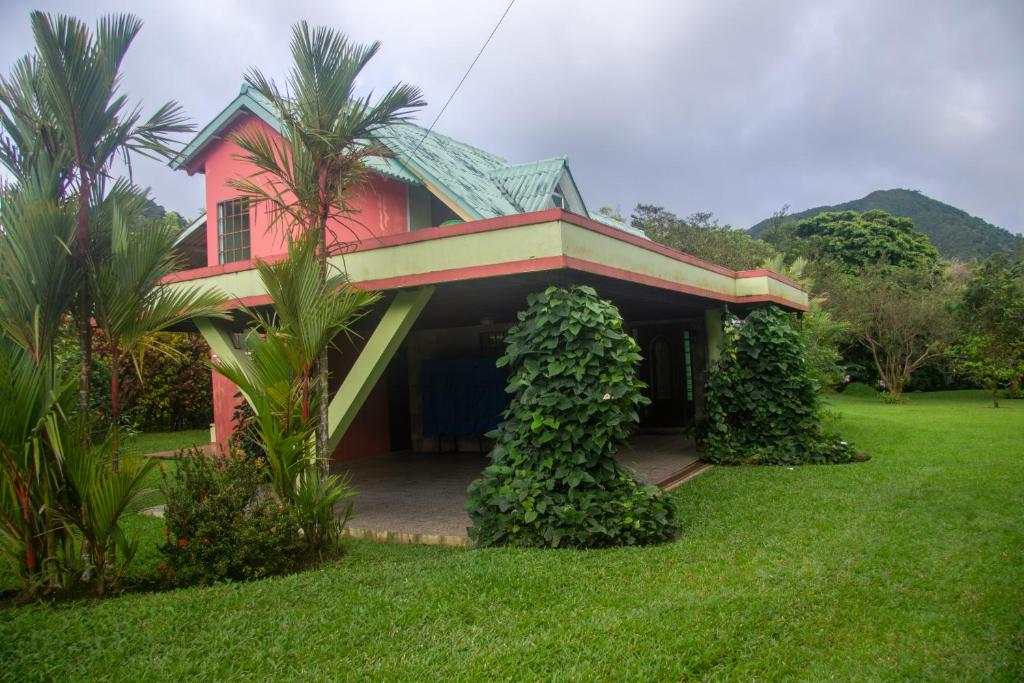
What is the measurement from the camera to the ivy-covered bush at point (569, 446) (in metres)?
5.92

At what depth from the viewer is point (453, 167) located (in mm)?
Result: 13250

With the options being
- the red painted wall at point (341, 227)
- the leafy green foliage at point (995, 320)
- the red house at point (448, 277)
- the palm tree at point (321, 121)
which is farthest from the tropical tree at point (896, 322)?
the palm tree at point (321, 121)

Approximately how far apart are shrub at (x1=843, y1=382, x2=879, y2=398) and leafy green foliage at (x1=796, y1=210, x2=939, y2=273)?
8.30m

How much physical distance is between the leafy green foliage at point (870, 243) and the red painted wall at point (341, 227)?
28.6m

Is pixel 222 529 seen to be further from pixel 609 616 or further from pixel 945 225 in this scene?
pixel 945 225

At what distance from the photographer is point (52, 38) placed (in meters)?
5.03

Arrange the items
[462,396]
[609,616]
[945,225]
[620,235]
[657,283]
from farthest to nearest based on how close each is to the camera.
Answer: [945,225] < [462,396] < [657,283] < [620,235] < [609,616]

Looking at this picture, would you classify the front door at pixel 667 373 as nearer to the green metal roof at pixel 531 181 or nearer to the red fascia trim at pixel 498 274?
the green metal roof at pixel 531 181

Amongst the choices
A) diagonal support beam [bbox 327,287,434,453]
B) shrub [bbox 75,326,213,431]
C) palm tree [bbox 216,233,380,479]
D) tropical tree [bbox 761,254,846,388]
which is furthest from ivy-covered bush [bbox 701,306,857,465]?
shrub [bbox 75,326,213,431]

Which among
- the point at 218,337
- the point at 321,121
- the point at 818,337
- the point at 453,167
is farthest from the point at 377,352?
the point at 818,337

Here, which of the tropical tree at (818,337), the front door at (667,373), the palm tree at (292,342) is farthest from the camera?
the tropical tree at (818,337)

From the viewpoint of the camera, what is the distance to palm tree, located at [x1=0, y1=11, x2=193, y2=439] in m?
5.09

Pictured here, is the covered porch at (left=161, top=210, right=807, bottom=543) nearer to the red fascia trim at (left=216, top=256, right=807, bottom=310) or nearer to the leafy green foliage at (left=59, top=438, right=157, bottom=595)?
the red fascia trim at (left=216, top=256, right=807, bottom=310)

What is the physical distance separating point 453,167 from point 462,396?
4211 mm
